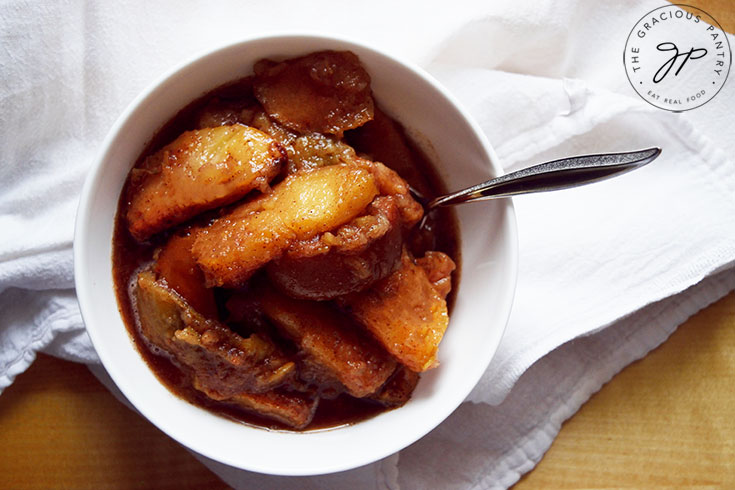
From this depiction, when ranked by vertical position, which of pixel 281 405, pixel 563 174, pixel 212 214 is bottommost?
pixel 281 405

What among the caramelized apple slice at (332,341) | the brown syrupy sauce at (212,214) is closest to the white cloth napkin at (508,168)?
the brown syrupy sauce at (212,214)

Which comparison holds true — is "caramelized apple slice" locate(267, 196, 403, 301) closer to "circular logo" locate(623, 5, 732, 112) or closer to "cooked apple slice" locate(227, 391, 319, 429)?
"cooked apple slice" locate(227, 391, 319, 429)

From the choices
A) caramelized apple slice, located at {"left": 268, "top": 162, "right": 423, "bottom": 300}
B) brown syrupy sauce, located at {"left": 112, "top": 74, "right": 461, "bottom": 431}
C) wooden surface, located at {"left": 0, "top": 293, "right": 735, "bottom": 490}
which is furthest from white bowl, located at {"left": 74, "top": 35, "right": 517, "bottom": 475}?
wooden surface, located at {"left": 0, "top": 293, "right": 735, "bottom": 490}

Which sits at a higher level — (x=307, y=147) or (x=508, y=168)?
(x=307, y=147)

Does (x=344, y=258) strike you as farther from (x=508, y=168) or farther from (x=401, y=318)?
(x=508, y=168)

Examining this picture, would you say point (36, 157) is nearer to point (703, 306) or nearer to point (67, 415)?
point (67, 415)

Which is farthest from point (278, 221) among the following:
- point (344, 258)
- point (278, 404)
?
point (278, 404)

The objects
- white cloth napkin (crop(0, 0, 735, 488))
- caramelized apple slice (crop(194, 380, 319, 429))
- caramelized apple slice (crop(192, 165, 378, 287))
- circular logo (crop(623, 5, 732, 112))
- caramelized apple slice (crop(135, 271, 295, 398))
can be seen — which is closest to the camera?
caramelized apple slice (crop(192, 165, 378, 287))
